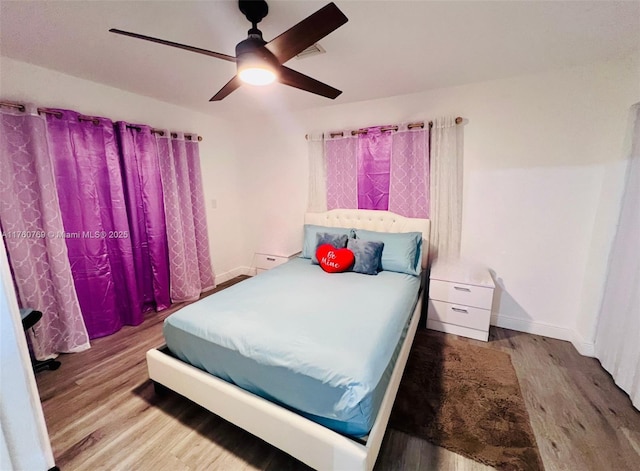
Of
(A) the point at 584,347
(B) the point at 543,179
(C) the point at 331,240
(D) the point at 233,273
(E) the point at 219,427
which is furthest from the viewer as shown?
(D) the point at 233,273

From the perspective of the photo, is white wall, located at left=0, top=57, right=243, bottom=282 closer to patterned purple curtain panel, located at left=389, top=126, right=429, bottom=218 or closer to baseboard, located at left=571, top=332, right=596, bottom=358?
patterned purple curtain panel, located at left=389, top=126, right=429, bottom=218

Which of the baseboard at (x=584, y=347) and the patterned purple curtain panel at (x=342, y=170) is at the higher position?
the patterned purple curtain panel at (x=342, y=170)

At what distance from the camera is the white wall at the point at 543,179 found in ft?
6.86

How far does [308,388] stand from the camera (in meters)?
1.20

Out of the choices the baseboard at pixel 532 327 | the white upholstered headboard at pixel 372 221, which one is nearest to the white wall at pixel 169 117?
the white upholstered headboard at pixel 372 221

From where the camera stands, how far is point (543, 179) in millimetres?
2330

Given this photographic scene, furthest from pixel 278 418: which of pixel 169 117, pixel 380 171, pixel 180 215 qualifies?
pixel 169 117

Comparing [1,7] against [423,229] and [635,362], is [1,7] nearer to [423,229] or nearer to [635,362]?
[423,229]

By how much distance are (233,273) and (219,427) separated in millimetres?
2700

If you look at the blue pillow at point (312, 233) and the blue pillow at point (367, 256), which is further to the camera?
the blue pillow at point (312, 233)

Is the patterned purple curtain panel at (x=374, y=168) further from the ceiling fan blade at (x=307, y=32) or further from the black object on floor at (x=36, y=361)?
the black object on floor at (x=36, y=361)

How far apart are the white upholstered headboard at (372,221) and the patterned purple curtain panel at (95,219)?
2024 mm

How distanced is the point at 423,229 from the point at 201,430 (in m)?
2.49

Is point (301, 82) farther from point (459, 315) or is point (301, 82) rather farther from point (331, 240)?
point (459, 315)
